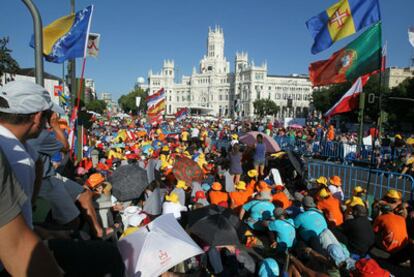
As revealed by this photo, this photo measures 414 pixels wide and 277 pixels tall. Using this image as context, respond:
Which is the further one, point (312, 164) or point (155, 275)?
point (312, 164)

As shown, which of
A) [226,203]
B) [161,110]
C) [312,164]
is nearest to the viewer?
[226,203]

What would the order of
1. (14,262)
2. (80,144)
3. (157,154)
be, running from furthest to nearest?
(157,154) < (80,144) < (14,262)

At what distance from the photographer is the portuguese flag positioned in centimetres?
696

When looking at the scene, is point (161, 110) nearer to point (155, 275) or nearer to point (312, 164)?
point (312, 164)

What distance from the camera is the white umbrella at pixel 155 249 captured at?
97.3 inches

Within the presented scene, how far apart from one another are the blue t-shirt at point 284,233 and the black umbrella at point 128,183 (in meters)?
2.33

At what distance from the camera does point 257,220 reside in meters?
5.40

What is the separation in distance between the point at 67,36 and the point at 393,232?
591 cm

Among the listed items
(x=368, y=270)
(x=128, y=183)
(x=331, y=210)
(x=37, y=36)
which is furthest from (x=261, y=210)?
(x=37, y=36)

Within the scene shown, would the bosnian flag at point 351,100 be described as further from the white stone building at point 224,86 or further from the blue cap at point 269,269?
the white stone building at point 224,86

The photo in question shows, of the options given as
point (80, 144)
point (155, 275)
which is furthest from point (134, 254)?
point (80, 144)

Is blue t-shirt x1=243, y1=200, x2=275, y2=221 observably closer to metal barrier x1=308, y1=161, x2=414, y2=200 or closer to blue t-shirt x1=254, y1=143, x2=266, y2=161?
metal barrier x1=308, y1=161, x2=414, y2=200

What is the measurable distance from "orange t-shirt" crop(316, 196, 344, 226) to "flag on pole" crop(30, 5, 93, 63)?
4642mm

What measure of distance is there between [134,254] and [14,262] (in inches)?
67.3
